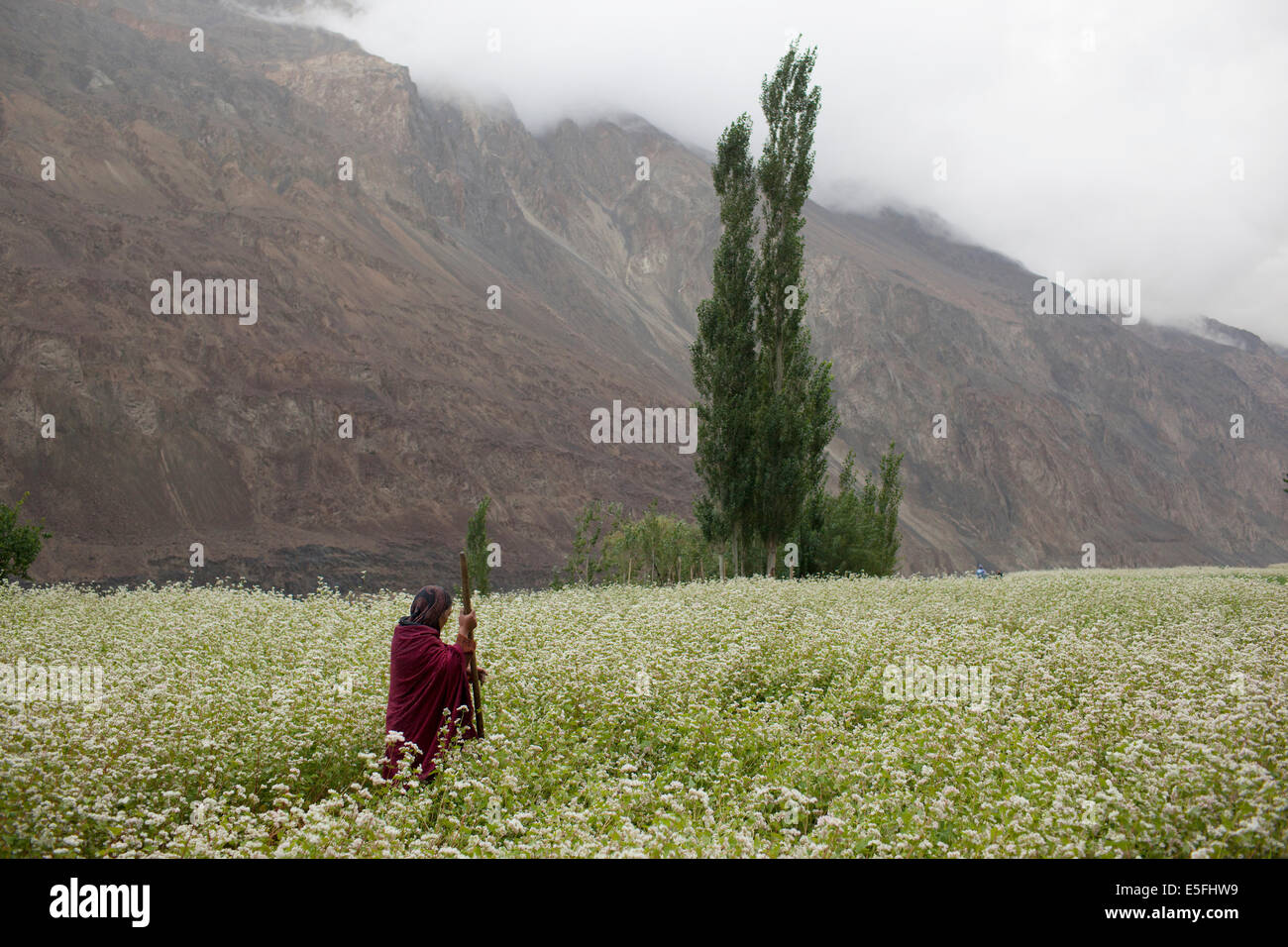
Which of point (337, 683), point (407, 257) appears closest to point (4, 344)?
point (407, 257)

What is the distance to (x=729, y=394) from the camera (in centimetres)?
2622

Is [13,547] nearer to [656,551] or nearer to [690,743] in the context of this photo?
[690,743]

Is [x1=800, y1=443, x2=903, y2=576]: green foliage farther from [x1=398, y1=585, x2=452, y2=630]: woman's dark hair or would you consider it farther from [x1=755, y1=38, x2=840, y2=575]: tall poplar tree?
[x1=398, y1=585, x2=452, y2=630]: woman's dark hair

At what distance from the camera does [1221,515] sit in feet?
649

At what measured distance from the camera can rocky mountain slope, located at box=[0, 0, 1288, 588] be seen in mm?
90438

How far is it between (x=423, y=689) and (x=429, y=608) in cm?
66

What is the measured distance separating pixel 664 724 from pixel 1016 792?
9.39ft

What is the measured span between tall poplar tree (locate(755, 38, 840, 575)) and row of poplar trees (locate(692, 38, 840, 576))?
0.03 m

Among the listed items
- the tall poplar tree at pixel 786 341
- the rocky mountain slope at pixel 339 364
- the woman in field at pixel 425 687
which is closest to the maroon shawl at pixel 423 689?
the woman in field at pixel 425 687

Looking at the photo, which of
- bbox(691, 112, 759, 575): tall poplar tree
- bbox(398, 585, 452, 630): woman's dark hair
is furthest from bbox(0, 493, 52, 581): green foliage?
bbox(398, 585, 452, 630): woman's dark hair

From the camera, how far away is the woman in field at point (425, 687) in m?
7.56

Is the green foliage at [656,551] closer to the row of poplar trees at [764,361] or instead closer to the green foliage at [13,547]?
the row of poplar trees at [764,361]

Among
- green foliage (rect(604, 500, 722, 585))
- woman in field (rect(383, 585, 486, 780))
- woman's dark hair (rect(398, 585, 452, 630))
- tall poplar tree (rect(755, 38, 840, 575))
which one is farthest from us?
green foliage (rect(604, 500, 722, 585))
